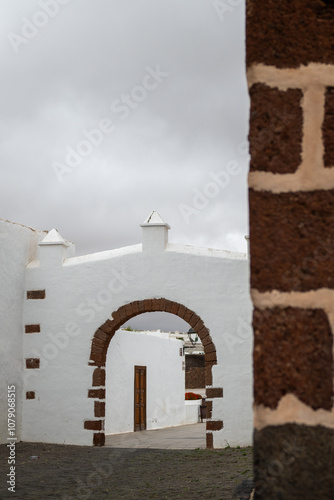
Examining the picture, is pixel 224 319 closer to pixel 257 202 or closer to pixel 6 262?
pixel 6 262

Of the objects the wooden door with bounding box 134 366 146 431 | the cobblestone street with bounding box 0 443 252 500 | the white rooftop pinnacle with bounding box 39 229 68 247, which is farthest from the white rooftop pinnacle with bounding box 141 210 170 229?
the wooden door with bounding box 134 366 146 431

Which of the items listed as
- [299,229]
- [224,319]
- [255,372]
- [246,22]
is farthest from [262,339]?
[224,319]

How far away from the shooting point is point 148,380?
15.2 m

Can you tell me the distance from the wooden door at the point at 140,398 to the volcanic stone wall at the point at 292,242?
43.6 feet

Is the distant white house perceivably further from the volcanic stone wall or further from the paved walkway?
the volcanic stone wall

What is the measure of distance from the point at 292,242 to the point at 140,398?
44.8ft

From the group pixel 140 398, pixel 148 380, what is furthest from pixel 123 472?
pixel 148 380

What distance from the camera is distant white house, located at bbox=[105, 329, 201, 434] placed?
43.0ft

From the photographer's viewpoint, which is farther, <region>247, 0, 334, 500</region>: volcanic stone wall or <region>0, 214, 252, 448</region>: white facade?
<region>0, 214, 252, 448</region>: white facade

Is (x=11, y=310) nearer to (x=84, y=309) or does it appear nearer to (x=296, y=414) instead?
(x=84, y=309)

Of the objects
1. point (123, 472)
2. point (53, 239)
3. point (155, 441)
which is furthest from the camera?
point (155, 441)

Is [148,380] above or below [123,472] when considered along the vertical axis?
above

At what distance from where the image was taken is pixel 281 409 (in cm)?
134

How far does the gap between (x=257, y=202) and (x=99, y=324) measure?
9086 millimetres
